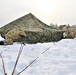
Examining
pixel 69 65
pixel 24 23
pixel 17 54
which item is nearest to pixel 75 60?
pixel 69 65

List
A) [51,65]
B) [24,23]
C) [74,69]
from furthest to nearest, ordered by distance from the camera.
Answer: [24,23] → [51,65] → [74,69]

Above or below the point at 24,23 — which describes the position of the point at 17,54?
below

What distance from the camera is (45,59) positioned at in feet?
18.2

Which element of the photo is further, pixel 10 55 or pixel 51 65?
pixel 10 55

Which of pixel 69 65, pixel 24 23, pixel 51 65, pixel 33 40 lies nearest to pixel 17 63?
pixel 51 65

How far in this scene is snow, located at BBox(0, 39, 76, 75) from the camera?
4.79 metres

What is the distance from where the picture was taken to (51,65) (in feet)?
16.8

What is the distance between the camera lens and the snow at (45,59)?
Result: 4.79 meters

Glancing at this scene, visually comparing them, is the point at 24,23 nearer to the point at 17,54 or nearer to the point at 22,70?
the point at 17,54

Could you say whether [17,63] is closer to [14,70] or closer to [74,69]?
[14,70]

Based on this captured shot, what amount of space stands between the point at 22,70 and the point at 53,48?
1.82m

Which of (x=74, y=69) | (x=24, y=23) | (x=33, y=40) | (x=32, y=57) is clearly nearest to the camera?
(x=74, y=69)

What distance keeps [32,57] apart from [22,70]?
1.00 meters

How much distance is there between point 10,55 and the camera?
6.04m
